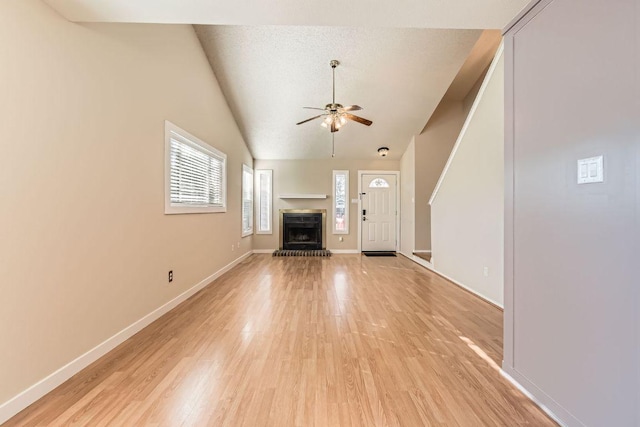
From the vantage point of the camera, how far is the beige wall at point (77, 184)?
1.49 meters

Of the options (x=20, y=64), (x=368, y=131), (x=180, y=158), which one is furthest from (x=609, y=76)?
(x=368, y=131)

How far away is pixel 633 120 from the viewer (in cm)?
110

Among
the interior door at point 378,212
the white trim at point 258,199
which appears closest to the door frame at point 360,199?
the interior door at point 378,212

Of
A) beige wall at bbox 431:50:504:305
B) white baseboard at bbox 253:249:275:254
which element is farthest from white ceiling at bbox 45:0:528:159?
white baseboard at bbox 253:249:275:254

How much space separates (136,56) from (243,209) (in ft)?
12.4

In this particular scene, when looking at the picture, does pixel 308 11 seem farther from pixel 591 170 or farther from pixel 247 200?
pixel 247 200

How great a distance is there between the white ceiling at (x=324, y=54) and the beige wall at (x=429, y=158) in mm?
428

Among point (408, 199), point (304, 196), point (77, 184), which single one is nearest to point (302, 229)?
point (304, 196)

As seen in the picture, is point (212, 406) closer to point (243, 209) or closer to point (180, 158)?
point (180, 158)

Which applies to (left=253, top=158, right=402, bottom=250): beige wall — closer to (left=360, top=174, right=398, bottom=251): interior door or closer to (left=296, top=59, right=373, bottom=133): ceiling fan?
(left=360, top=174, right=398, bottom=251): interior door

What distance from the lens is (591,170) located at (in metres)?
1.25

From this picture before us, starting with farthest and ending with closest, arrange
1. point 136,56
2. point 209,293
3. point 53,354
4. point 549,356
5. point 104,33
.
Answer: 1. point 209,293
2. point 136,56
3. point 104,33
4. point 53,354
5. point 549,356

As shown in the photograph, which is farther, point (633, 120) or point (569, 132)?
point (569, 132)

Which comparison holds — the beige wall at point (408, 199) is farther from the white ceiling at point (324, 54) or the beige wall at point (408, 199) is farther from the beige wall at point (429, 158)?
the white ceiling at point (324, 54)
